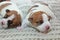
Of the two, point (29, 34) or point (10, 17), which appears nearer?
point (29, 34)

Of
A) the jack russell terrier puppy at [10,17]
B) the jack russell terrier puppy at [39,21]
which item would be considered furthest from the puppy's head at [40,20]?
the jack russell terrier puppy at [10,17]

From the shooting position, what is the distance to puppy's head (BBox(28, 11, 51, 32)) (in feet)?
3.30

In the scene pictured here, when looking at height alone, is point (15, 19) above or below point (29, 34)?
above

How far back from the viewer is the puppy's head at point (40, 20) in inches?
39.6

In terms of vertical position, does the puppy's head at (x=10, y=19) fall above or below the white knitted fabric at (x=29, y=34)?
above

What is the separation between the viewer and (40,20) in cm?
104

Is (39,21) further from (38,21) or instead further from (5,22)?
(5,22)

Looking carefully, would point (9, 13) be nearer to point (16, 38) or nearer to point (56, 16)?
point (16, 38)

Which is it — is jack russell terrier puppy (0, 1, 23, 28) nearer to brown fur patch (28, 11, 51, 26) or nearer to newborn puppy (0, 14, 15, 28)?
newborn puppy (0, 14, 15, 28)

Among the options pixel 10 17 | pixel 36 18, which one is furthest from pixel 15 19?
pixel 36 18

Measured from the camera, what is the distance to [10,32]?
1.02 metres

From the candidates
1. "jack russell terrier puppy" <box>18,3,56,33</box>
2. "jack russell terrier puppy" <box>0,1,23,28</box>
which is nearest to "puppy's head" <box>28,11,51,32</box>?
"jack russell terrier puppy" <box>18,3,56,33</box>

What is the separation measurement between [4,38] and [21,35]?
12cm

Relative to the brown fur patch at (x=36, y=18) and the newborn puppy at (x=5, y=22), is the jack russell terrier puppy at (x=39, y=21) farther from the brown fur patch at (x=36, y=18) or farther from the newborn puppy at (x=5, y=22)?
the newborn puppy at (x=5, y=22)
